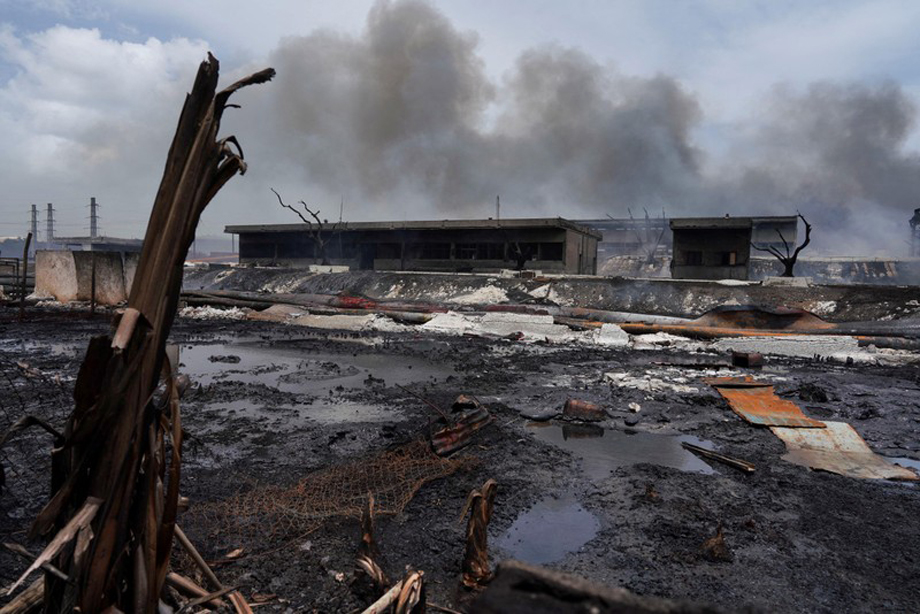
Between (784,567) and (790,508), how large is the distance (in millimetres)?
923

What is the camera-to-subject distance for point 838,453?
5070 millimetres

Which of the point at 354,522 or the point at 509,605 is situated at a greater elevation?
the point at 509,605

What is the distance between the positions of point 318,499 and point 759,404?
18.6 ft

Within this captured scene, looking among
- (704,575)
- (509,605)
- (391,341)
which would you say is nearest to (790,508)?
(704,575)

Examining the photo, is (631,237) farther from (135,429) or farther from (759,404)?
(135,429)

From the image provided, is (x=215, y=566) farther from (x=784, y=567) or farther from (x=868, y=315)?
(x=868, y=315)

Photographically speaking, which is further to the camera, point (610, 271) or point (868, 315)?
point (610, 271)

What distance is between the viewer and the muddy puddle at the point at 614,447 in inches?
186

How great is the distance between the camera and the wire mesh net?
3.30m

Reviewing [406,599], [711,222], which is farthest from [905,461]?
[711,222]

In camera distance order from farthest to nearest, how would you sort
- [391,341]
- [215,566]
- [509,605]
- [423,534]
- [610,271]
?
[610,271] < [391,341] < [423,534] < [215,566] < [509,605]

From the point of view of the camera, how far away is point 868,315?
15969 millimetres

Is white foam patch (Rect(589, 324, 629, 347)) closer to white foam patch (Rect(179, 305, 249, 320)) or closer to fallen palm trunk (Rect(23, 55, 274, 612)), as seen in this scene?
white foam patch (Rect(179, 305, 249, 320))

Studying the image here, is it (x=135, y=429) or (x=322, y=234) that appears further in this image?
(x=322, y=234)
